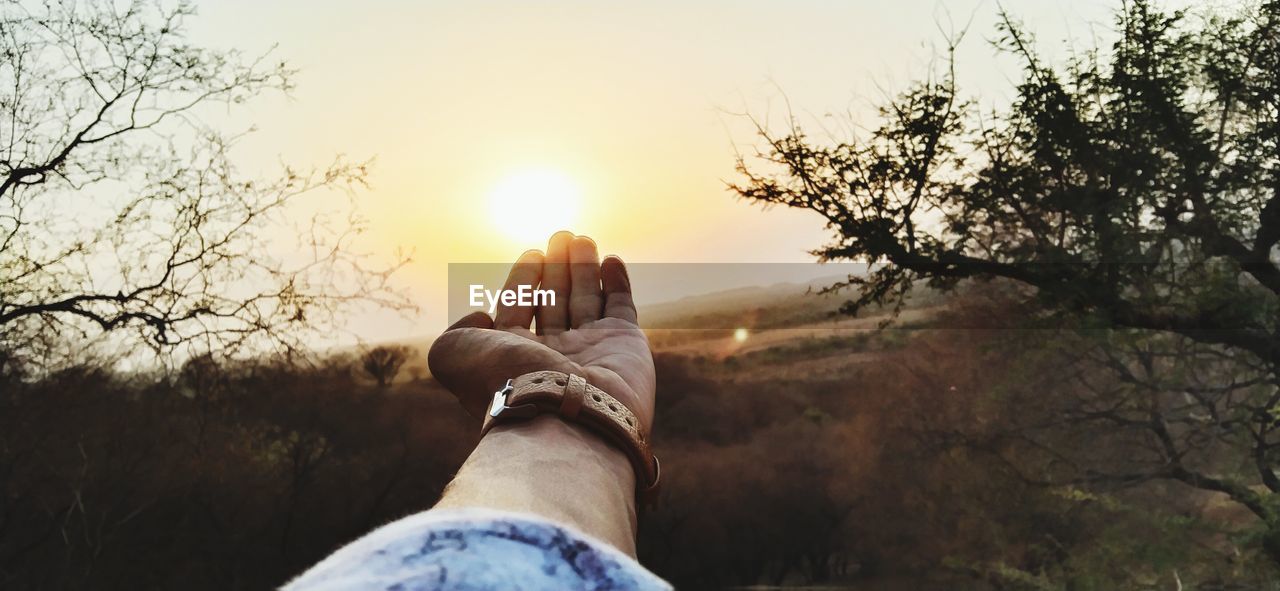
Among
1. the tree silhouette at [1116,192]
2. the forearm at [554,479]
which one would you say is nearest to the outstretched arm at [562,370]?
the forearm at [554,479]

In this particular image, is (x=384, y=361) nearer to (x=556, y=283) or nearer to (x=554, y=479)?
(x=556, y=283)

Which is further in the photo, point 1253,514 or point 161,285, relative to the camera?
point 1253,514

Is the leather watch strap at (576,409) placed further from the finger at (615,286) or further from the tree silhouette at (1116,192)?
the tree silhouette at (1116,192)

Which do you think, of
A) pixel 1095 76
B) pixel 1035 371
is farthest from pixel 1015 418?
pixel 1095 76

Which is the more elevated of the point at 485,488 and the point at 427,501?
the point at 485,488

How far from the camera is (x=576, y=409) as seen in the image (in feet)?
1.98

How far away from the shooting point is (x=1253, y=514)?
2586 mm

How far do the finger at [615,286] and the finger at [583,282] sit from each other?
0.04 feet

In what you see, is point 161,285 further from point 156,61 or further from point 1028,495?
point 1028,495

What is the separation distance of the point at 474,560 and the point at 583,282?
780 millimetres

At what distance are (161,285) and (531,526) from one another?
6.63 ft

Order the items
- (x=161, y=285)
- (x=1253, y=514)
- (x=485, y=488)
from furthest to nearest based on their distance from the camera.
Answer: (x=1253, y=514) < (x=161, y=285) < (x=485, y=488)

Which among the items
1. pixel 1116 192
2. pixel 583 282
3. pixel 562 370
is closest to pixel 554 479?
pixel 562 370

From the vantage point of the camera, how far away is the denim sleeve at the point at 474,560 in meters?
0.27
